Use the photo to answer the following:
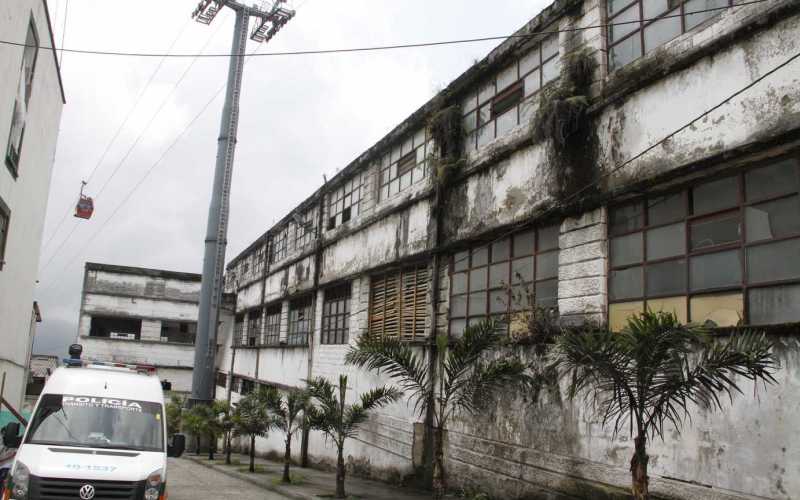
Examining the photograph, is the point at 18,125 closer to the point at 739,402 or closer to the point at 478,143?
the point at 478,143

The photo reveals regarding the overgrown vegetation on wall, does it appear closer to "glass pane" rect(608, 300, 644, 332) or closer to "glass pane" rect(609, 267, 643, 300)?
"glass pane" rect(609, 267, 643, 300)

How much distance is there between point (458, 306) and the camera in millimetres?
12883

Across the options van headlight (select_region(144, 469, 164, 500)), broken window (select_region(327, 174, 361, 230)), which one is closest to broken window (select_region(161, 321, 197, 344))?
broken window (select_region(327, 174, 361, 230))

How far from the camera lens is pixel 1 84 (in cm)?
1099

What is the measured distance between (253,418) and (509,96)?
10667mm

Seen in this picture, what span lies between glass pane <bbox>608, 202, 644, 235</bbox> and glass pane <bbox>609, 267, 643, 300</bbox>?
1.99ft

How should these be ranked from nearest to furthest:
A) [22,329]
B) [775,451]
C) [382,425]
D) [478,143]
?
[775,451], [478,143], [382,425], [22,329]

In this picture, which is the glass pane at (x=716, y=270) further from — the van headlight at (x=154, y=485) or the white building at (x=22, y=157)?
the white building at (x=22, y=157)

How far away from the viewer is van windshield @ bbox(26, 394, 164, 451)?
295 inches

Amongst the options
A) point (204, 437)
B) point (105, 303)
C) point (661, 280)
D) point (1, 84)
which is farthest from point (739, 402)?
point (105, 303)

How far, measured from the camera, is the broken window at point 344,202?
749 inches

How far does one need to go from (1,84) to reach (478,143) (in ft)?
28.9

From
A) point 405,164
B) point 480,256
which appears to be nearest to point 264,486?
point 480,256

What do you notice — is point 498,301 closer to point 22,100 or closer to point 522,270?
point 522,270
